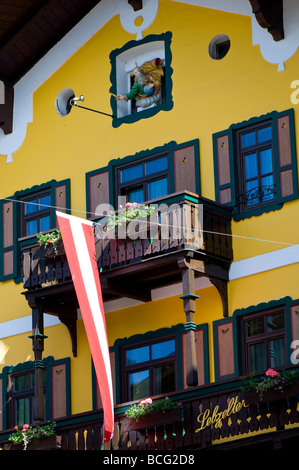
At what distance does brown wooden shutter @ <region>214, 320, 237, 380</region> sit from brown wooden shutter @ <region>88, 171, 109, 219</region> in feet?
11.9

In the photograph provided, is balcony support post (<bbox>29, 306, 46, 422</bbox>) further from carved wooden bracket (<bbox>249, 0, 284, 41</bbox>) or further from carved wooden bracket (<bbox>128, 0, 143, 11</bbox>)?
carved wooden bracket (<bbox>249, 0, 284, 41</bbox>)

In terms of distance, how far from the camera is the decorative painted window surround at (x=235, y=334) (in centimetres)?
2723

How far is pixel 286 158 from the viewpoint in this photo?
28.0 m

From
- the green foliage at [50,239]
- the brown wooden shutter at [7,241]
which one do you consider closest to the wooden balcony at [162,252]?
the green foliage at [50,239]

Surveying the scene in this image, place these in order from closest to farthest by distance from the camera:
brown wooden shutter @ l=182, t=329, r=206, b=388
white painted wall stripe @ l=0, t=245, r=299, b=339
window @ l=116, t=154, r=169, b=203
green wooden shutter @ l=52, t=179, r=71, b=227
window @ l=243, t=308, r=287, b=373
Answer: window @ l=243, t=308, r=287, b=373 < white painted wall stripe @ l=0, t=245, r=299, b=339 < brown wooden shutter @ l=182, t=329, r=206, b=388 < window @ l=116, t=154, r=169, b=203 < green wooden shutter @ l=52, t=179, r=71, b=227

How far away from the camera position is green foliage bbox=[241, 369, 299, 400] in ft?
85.0

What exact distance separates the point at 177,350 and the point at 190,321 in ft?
3.98

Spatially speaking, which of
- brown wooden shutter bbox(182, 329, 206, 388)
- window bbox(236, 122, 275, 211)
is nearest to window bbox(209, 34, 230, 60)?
window bbox(236, 122, 275, 211)

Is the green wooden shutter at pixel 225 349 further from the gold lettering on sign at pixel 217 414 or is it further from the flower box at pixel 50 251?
the flower box at pixel 50 251

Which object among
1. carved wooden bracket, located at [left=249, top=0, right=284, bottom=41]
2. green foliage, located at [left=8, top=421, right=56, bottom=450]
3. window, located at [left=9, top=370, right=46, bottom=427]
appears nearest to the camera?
carved wooden bracket, located at [left=249, top=0, right=284, bottom=41]

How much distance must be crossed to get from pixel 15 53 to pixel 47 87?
885mm

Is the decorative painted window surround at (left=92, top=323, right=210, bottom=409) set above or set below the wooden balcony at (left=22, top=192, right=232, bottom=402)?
below
